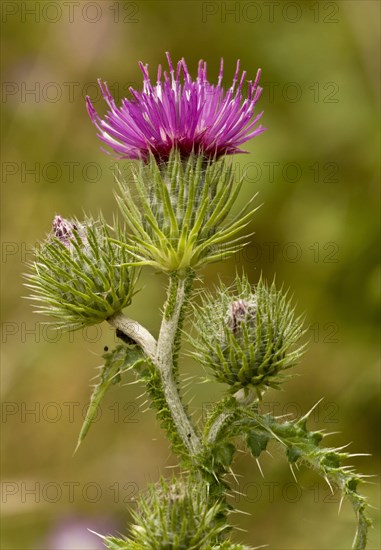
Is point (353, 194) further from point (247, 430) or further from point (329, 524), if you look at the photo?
point (247, 430)

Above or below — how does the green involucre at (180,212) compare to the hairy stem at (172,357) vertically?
above

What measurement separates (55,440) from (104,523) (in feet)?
2.32

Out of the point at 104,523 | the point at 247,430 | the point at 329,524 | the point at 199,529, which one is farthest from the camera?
the point at 104,523

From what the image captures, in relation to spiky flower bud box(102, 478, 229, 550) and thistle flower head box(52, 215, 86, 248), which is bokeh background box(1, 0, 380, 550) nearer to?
thistle flower head box(52, 215, 86, 248)

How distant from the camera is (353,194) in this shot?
523cm

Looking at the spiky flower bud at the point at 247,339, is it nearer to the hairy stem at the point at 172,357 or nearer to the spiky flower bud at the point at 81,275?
the hairy stem at the point at 172,357

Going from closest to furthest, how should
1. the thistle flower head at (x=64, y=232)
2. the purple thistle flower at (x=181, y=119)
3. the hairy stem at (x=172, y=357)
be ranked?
the hairy stem at (x=172, y=357) < the purple thistle flower at (x=181, y=119) < the thistle flower head at (x=64, y=232)

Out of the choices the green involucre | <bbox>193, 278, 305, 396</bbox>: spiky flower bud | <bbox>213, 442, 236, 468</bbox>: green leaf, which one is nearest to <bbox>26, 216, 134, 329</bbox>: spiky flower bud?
the green involucre

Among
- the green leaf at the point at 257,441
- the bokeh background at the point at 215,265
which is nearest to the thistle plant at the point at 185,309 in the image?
the green leaf at the point at 257,441

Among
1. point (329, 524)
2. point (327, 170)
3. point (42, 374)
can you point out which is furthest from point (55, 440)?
point (327, 170)

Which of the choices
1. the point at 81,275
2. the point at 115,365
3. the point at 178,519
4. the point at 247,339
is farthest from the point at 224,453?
the point at 81,275

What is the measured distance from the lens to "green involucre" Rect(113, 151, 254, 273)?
2926mm

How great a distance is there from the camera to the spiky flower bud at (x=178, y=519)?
2.53m

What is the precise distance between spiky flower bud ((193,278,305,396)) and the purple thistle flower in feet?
1.90
